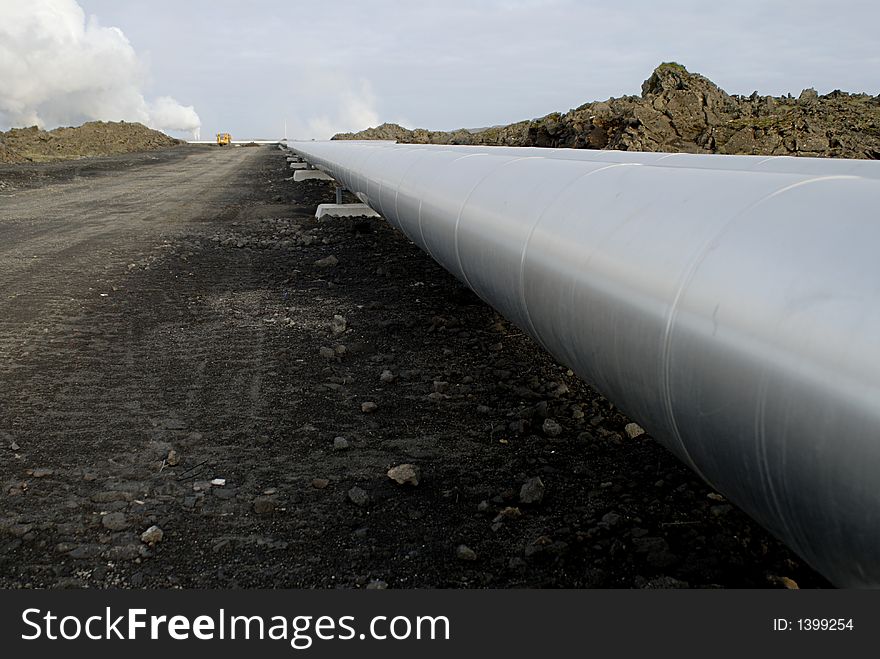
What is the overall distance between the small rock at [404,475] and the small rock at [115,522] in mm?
1095

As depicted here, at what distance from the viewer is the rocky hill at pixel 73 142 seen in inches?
1236

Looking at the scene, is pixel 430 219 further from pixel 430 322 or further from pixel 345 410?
pixel 345 410

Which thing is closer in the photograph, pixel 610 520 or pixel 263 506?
pixel 610 520

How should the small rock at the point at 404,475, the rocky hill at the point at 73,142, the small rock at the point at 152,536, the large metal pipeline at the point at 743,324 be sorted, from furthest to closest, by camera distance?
1. the rocky hill at the point at 73,142
2. the small rock at the point at 404,475
3. the small rock at the point at 152,536
4. the large metal pipeline at the point at 743,324

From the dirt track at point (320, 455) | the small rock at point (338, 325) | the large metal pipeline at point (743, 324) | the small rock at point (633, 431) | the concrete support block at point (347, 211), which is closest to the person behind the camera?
the large metal pipeline at point (743, 324)

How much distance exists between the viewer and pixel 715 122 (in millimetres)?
16562

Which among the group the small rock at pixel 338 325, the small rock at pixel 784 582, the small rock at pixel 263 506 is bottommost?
the small rock at pixel 784 582

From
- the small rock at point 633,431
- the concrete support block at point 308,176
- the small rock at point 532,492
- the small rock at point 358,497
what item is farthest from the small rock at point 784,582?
the concrete support block at point 308,176

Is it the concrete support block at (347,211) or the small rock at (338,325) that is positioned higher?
the concrete support block at (347,211)

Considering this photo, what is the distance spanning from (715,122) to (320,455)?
1541 cm

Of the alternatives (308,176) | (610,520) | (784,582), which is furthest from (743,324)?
(308,176)

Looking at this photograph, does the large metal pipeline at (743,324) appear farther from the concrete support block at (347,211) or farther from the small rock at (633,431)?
the concrete support block at (347,211)

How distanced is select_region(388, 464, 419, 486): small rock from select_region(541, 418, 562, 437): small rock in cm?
75

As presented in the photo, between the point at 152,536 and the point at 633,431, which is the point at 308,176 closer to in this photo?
the point at 633,431
